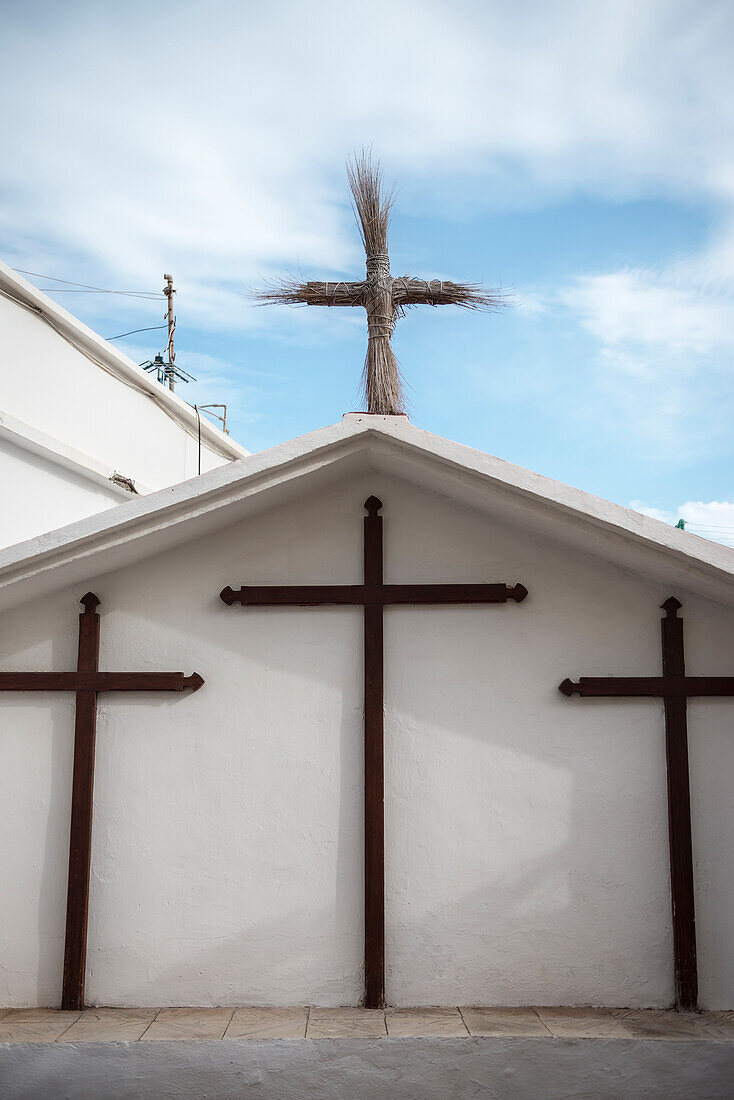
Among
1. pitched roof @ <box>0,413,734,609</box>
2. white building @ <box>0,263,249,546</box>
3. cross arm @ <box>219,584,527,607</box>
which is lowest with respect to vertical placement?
cross arm @ <box>219,584,527,607</box>

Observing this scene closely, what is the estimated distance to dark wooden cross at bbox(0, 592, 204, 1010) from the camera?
16.9ft

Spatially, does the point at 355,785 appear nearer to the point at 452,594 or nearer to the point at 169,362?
the point at 452,594

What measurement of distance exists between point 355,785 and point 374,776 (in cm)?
14

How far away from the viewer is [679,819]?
5176 mm

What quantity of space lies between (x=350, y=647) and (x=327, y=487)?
3.27 ft

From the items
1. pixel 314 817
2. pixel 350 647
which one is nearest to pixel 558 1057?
pixel 314 817

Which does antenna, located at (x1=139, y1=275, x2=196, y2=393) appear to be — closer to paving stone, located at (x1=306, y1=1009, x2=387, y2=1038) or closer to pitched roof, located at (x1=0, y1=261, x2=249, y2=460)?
pitched roof, located at (x1=0, y1=261, x2=249, y2=460)

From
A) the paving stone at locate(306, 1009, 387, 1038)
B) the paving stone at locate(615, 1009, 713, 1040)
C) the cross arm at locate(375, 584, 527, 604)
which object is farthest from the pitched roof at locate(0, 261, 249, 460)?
the paving stone at locate(615, 1009, 713, 1040)

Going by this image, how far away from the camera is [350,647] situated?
545cm

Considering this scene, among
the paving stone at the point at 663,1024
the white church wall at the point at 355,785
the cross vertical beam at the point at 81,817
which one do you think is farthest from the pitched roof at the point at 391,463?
the paving stone at the point at 663,1024

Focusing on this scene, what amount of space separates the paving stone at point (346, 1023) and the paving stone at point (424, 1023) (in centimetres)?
6

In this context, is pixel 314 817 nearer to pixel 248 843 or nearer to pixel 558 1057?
pixel 248 843

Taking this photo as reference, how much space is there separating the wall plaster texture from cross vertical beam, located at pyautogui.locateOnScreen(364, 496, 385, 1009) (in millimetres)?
465

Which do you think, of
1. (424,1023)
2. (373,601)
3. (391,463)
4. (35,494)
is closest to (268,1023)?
(424,1023)
